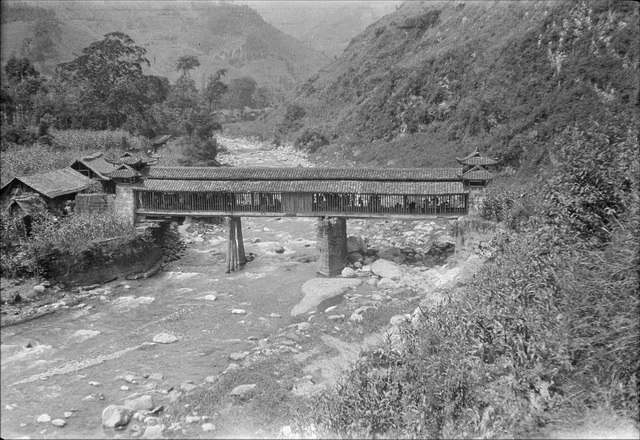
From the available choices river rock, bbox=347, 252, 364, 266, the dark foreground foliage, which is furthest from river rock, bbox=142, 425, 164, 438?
river rock, bbox=347, 252, 364, 266

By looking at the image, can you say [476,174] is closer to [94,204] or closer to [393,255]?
[393,255]

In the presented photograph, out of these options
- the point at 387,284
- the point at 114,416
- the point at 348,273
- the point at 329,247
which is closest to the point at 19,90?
the point at 329,247

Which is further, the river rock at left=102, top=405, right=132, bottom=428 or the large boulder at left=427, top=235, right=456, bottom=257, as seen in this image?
the large boulder at left=427, top=235, right=456, bottom=257

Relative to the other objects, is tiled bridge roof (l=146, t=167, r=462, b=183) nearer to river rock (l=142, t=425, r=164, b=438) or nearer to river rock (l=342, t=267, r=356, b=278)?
river rock (l=342, t=267, r=356, b=278)

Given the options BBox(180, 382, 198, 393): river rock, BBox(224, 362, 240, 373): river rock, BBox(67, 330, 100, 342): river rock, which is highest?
BBox(67, 330, 100, 342): river rock

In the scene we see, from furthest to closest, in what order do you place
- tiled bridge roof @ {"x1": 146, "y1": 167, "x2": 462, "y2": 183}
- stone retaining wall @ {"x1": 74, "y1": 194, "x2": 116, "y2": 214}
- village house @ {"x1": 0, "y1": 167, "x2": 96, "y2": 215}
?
stone retaining wall @ {"x1": 74, "y1": 194, "x2": 116, "y2": 214}, village house @ {"x1": 0, "y1": 167, "x2": 96, "y2": 215}, tiled bridge roof @ {"x1": 146, "y1": 167, "x2": 462, "y2": 183}

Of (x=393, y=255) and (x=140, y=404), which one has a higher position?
(x=393, y=255)

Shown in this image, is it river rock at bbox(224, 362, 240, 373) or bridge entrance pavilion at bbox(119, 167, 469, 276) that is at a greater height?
bridge entrance pavilion at bbox(119, 167, 469, 276)
